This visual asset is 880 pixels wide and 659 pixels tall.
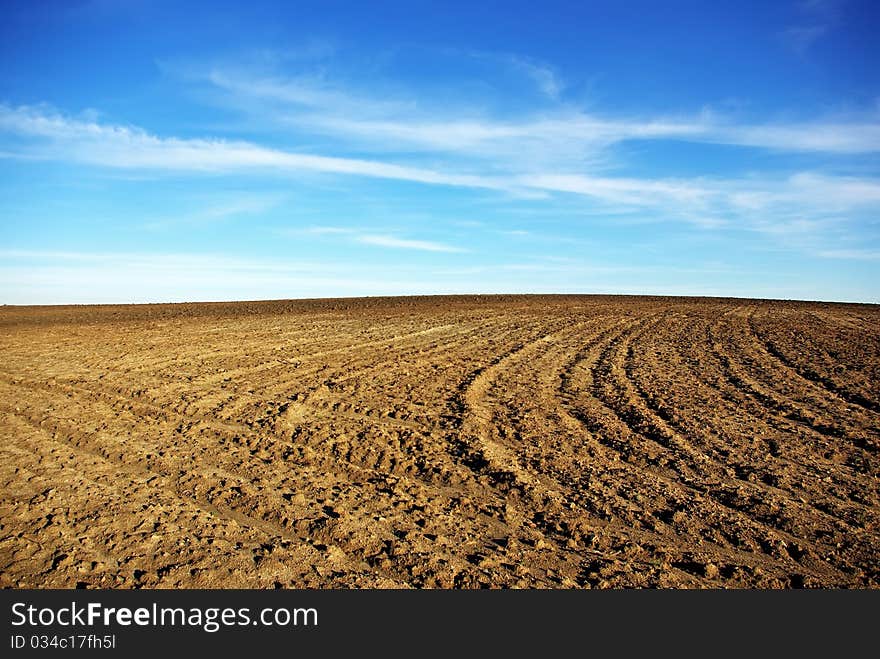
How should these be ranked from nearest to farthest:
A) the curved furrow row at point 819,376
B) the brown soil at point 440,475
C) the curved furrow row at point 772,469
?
the brown soil at point 440,475
the curved furrow row at point 772,469
the curved furrow row at point 819,376

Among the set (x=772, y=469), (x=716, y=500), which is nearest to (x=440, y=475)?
(x=716, y=500)

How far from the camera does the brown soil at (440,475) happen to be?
3707 millimetres

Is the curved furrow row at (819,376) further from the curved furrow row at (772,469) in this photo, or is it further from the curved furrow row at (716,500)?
the curved furrow row at (716,500)

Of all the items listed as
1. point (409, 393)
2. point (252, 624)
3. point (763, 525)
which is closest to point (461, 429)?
point (409, 393)

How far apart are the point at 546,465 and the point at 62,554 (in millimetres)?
4007

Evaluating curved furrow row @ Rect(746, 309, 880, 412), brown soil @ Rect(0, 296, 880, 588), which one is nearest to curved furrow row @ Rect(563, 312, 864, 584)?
brown soil @ Rect(0, 296, 880, 588)

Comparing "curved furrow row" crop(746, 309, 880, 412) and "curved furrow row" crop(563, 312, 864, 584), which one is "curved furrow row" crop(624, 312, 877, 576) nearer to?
"curved furrow row" crop(563, 312, 864, 584)

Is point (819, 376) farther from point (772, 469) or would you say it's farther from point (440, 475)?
point (440, 475)

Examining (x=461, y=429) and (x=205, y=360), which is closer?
(x=461, y=429)

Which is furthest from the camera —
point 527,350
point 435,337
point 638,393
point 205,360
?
point 435,337

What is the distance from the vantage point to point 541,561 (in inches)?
148

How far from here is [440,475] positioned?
17.7ft

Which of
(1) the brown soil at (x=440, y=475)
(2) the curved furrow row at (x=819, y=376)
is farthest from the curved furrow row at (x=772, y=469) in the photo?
(2) the curved furrow row at (x=819, y=376)

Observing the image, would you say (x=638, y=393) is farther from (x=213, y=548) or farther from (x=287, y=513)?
(x=213, y=548)
